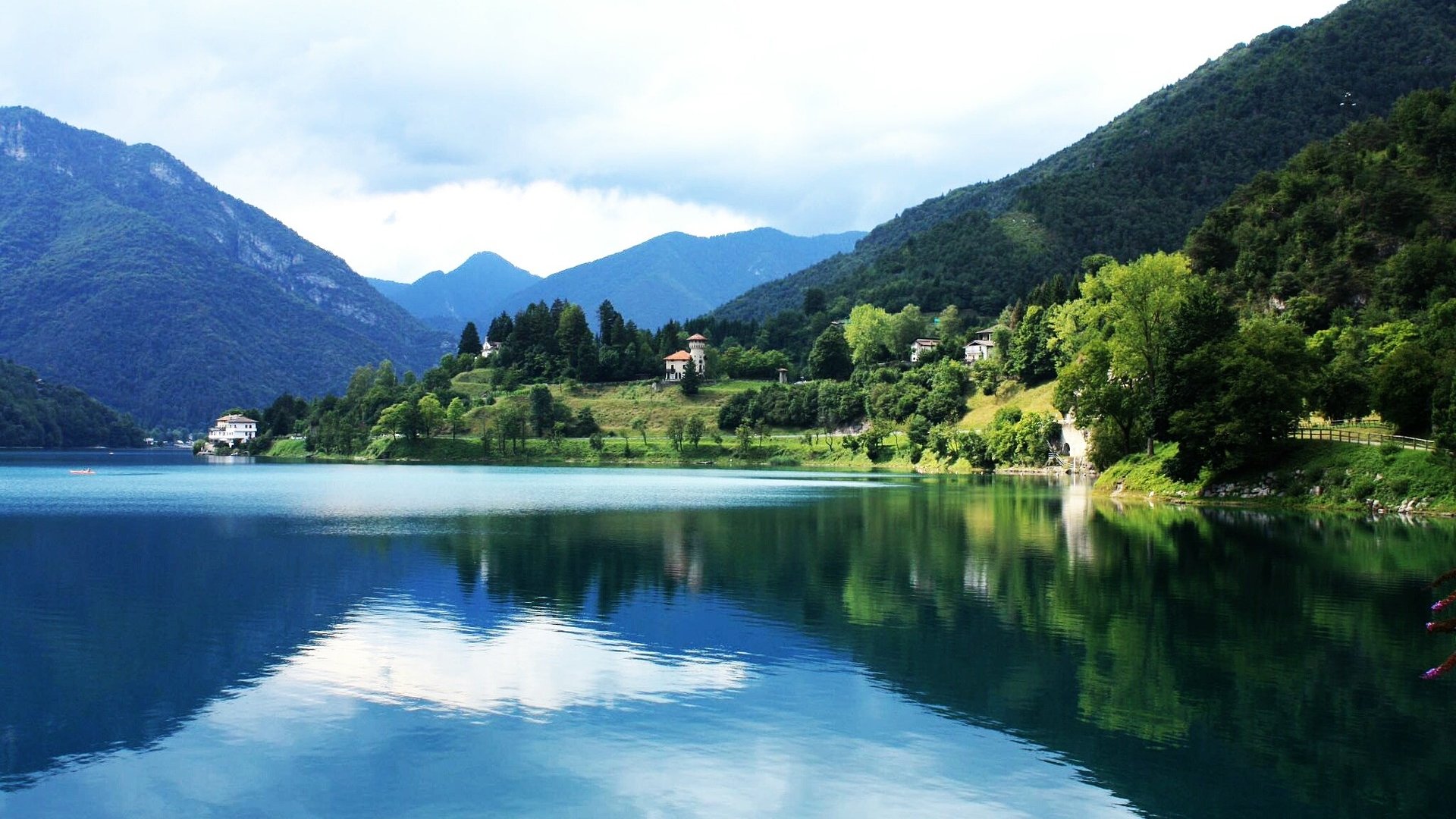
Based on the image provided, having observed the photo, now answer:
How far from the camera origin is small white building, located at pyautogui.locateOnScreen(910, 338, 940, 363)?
509 feet

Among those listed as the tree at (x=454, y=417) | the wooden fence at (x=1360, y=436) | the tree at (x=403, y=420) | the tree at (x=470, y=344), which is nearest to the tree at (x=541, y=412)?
the tree at (x=454, y=417)

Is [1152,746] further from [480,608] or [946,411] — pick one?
[946,411]

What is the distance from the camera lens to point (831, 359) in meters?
162

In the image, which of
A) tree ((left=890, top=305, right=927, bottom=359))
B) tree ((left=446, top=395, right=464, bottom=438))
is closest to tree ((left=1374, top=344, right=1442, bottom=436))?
tree ((left=890, top=305, right=927, bottom=359))

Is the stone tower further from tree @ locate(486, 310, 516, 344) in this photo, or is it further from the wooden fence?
the wooden fence

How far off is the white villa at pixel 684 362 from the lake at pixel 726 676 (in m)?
126

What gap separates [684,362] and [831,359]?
24.9 metres

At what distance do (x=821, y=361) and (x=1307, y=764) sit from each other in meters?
148

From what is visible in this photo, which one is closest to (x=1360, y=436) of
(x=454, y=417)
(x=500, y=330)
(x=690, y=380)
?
(x=690, y=380)

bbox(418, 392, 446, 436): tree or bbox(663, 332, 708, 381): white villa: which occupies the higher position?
bbox(663, 332, 708, 381): white villa

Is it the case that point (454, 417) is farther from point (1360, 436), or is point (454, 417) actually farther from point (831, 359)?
point (1360, 436)

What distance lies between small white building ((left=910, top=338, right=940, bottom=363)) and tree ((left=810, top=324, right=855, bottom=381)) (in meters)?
10.3

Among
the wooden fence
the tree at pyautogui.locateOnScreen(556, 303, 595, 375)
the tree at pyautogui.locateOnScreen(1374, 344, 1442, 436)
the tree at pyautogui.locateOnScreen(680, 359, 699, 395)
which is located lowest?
the wooden fence

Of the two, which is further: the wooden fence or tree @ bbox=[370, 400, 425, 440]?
tree @ bbox=[370, 400, 425, 440]
